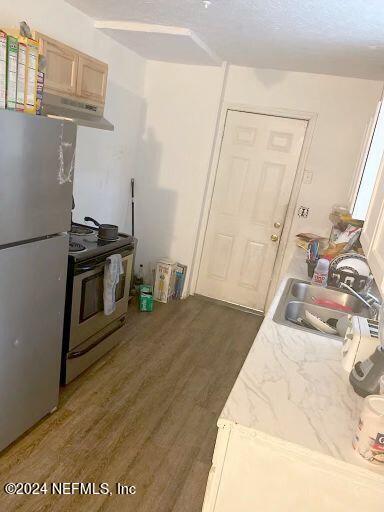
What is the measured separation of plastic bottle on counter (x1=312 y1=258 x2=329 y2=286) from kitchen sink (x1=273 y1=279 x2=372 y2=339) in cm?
5

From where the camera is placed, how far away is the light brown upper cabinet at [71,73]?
2.18 m

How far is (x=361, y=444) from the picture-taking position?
3.24 feet

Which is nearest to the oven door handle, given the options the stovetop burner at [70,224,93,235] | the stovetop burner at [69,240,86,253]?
the stovetop burner at [69,240,86,253]

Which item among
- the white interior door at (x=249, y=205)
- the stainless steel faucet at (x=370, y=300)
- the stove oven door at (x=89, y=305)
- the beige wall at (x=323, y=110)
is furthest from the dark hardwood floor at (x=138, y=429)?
the beige wall at (x=323, y=110)

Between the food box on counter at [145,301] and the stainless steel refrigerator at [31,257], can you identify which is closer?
the stainless steel refrigerator at [31,257]

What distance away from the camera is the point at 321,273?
2.39 m

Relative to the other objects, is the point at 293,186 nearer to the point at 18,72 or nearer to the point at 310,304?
the point at 310,304

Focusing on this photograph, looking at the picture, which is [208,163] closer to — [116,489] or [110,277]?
[110,277]

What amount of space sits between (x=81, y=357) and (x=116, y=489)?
887 mm

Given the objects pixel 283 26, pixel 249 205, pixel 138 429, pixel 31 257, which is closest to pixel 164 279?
pixel 249 205

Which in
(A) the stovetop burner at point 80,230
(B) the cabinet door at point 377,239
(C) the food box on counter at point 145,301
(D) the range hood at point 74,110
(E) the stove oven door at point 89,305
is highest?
(D) the range hood at point 74,110

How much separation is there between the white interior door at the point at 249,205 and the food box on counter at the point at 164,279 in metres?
0.41

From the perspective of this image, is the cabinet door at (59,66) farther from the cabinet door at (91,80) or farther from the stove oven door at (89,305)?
the stove oven door at (89,305)

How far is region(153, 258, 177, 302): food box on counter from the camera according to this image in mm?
4035
